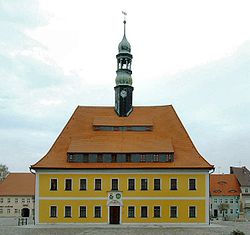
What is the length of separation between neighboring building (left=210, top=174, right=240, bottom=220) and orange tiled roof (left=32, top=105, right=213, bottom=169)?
3213 centimetres

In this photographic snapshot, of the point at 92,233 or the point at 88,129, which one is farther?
the point at 88,129

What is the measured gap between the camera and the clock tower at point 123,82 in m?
47.8

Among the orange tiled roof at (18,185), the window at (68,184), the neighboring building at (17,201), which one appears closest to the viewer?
the window at (68,184)

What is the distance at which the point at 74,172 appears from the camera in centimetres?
4225

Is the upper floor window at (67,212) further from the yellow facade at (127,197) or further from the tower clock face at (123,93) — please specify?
the tower clock face at (123,93)

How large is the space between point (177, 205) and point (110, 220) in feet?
20.5

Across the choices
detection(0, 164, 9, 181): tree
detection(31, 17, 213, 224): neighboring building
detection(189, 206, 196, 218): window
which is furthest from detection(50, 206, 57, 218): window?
detection(0, 164, 9, 181): tree

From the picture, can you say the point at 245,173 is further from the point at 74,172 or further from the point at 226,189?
the point at 74,172

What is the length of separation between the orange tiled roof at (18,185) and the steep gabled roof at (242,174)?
114 feet

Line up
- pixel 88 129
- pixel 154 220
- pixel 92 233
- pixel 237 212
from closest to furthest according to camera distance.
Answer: pixel 92 233 < pixel 154 220 < pixel 88 129 < pixel 237 212

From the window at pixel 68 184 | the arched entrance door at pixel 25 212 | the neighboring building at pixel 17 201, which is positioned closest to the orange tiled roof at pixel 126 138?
the window at pixel 68 184

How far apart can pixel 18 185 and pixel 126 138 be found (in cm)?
3488

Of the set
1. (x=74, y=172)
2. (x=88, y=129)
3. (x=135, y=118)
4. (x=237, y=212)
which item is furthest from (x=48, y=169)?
(x=237, y=212)

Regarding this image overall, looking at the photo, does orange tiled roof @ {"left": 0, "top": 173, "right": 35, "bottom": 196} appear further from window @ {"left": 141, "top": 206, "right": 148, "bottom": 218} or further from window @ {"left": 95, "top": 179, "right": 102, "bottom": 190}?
window @ {"left": 141, "top": 206, "right": 148, "bottom": 218}
